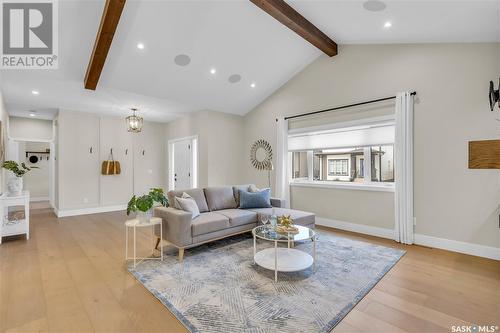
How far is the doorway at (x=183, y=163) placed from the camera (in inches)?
263

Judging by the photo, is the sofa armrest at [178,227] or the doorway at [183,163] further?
the doorway at [183,163]

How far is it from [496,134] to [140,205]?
4607 millimetres

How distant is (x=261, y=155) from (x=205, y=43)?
2.89 meters

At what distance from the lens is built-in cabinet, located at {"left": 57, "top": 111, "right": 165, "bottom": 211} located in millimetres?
5961

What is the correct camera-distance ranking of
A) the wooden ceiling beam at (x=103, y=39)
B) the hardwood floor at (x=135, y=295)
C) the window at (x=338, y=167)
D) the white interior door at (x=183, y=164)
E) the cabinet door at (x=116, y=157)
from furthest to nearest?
the white interior door at (x=183, y=164), the cabinet door at (x=116, y=157), the window at (x=338, y=167), the wooden ceiling beam at (x=103, y=39), the hardwood floor at (x=135, y=295)

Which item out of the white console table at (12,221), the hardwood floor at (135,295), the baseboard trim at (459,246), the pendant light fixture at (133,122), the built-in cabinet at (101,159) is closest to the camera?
the hardwood floor at (135,295)

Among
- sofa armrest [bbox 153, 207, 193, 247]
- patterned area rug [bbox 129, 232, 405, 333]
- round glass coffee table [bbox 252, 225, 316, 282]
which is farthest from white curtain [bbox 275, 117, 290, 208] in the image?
sofa armrest [bbox 153, 207, 193, 247]

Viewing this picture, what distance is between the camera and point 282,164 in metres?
5.40

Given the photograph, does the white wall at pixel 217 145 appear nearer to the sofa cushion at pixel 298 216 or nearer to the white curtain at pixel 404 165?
the sofa cushion at pixel 298 216

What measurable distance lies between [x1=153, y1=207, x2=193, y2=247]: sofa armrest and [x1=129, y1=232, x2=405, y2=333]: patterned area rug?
256 mm

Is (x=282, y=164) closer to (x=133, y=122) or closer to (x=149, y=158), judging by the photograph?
(x=133, y=122)

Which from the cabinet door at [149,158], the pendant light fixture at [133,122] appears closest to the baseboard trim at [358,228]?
the pendant light fixture at [133,122]

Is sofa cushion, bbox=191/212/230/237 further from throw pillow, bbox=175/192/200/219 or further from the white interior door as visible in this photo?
the white interior door

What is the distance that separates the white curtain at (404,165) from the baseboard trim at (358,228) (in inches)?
9.4
